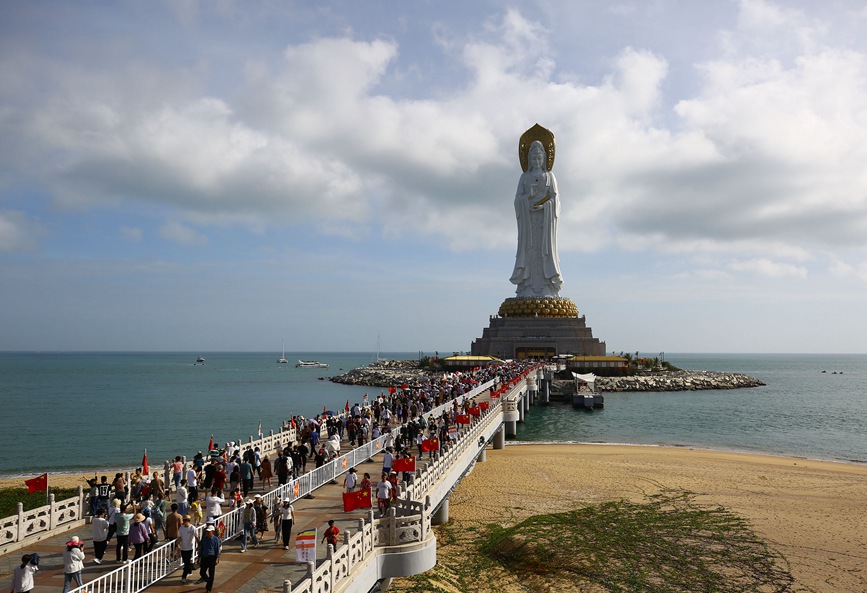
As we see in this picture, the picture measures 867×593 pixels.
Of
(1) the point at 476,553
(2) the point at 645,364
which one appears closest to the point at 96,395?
(2) the point at 645,364

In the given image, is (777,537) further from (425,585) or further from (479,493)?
(425,585)

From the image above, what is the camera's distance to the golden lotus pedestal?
6656 cm

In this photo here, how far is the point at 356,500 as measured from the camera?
12172 millimetres

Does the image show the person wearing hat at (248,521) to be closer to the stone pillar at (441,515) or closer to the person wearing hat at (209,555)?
the person wearing hat at (209,555)

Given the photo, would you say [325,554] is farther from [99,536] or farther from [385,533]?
[99,536]

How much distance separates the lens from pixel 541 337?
220 feet

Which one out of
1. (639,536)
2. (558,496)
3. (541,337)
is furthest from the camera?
(541,337)

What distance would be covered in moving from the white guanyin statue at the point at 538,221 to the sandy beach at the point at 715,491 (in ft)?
123

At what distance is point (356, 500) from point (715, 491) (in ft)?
55.2

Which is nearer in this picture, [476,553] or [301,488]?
[301,488]

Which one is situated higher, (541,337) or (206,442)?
(541,337)

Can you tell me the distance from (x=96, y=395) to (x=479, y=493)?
6305 cm

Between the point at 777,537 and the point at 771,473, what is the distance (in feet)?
35.1

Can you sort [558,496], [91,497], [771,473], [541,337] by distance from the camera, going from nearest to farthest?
[91,497] < [558,496] < [771,473] < [541,337]
